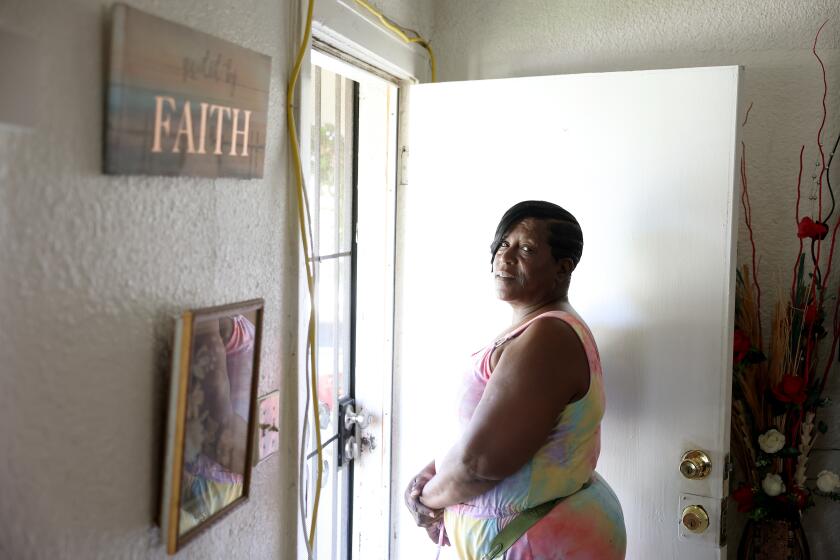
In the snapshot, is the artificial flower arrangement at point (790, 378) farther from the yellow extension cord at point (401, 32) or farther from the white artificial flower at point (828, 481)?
the yellow extension cord at point (401, 32)

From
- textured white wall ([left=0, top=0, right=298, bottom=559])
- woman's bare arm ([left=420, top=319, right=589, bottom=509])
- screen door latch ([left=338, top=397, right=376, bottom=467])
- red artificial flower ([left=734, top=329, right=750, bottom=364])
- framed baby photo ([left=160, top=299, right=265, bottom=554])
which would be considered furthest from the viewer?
screen door latch ([left=338, top=397, right=376, bottom=467])

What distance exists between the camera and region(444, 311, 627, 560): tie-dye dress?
1270 millimetres

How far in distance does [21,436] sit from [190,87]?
1.49ft

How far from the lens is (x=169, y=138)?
2.88 feet

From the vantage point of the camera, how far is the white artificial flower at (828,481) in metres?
1.63

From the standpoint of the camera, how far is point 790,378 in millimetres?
1594

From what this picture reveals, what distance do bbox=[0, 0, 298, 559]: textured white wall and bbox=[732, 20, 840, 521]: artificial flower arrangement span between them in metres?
1.20

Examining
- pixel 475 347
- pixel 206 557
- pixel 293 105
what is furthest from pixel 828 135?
pixel 206 557

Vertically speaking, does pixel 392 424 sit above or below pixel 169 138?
below

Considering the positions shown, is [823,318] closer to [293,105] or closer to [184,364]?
[293,105]

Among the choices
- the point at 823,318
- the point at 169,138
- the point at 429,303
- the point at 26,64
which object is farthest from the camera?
the point at 429,303

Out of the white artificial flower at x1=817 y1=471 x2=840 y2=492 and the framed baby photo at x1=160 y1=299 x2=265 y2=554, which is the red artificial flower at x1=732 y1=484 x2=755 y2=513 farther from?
the framed baby photo at x1=160 y1=299 x2=265 y2=554

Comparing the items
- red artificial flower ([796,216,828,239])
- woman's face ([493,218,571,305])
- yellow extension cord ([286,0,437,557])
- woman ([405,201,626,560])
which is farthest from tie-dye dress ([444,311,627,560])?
red artificial flower ([796,216,828,239])

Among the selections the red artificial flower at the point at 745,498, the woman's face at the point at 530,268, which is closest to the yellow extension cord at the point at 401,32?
the woman's face at the point at 530,268
